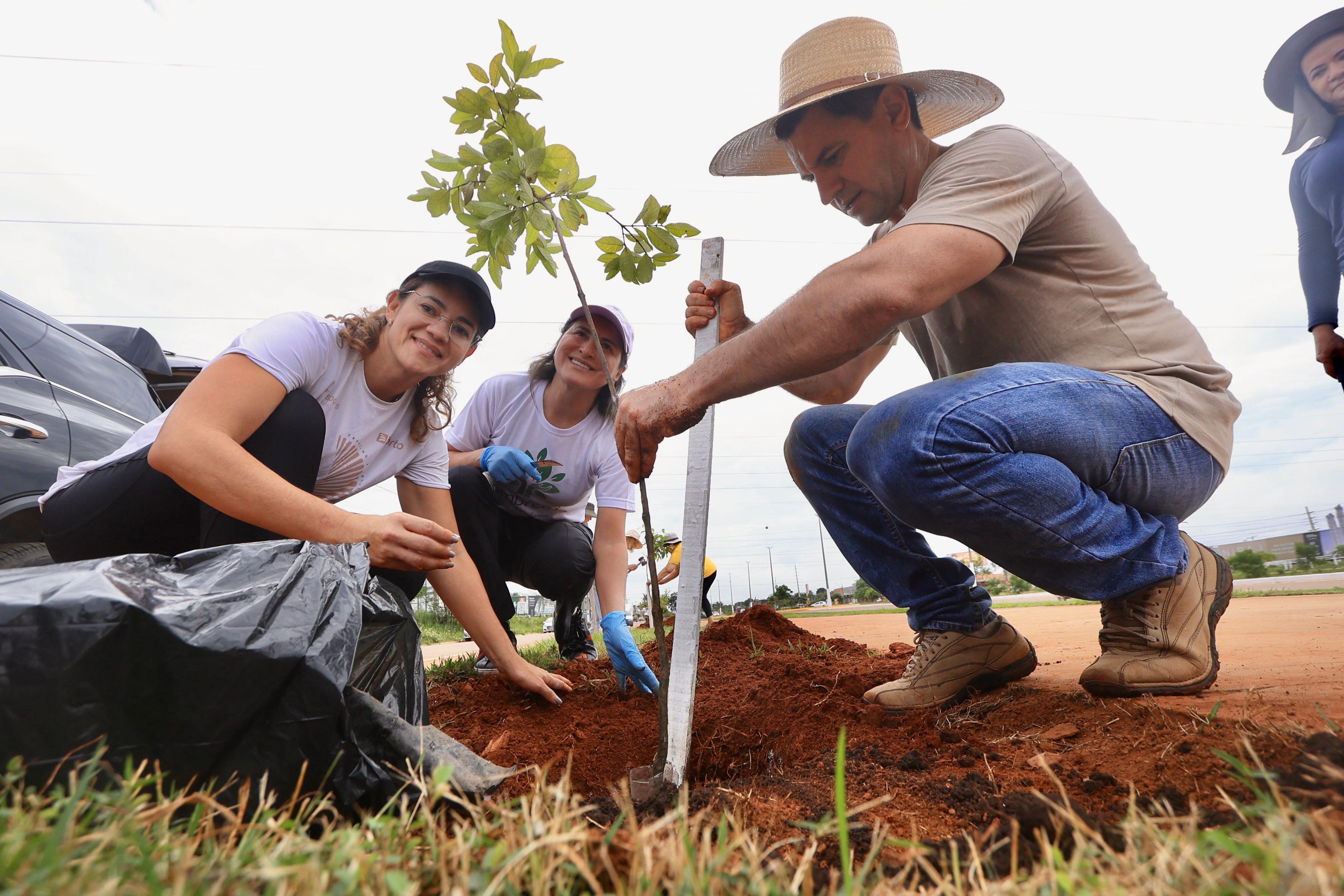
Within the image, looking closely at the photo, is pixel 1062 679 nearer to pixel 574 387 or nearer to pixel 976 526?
pixel 976 526

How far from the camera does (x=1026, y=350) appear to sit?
180 cm

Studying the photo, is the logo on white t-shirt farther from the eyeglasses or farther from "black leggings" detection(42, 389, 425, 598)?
the eyeglasses

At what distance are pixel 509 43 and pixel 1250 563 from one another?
2591 centimetres

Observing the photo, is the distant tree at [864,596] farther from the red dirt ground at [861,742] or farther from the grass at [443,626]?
the red dirt ground at [861,742]

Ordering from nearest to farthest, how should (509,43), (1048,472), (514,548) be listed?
1. (509,43)
2. (1048,472)
3. (514,548)

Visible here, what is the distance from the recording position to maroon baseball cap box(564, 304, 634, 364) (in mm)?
2883

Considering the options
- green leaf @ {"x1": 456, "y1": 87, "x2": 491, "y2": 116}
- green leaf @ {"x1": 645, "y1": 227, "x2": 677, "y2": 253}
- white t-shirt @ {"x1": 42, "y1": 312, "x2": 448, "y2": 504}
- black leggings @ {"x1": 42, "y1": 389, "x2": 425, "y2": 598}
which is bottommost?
black leggings @ {"x1": 42, "y1": 389, "x2": 425, "y2": 598}

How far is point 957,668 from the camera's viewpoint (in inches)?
69.9

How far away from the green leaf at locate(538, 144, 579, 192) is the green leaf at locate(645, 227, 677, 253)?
0.21 meters

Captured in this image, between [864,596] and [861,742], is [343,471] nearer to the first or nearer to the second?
[861,742]

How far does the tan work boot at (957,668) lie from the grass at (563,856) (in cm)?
92

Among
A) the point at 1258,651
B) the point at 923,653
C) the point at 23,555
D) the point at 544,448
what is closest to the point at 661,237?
the point at 923,653

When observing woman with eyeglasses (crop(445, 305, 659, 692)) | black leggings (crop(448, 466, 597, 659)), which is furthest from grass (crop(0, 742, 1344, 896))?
black leggings (crop(448, 466, 597, 659))

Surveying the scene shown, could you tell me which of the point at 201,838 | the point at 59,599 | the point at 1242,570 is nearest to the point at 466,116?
the point at 59,599
